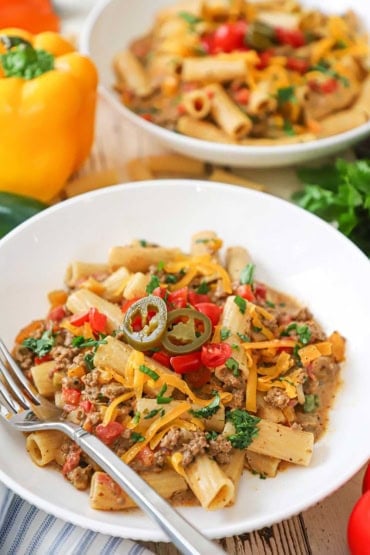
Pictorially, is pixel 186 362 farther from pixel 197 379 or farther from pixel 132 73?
pixel 132 73

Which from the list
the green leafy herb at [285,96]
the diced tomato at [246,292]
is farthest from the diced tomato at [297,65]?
the diced tomato at [246,292]

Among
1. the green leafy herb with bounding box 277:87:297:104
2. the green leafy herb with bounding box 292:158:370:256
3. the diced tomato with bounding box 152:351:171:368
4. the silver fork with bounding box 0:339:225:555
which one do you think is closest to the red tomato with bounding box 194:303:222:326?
the diced tomato with bounding box 152:351:171:368

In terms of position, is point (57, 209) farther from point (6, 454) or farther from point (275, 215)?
point (6, 454)

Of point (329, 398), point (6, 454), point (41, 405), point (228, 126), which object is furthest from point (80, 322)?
point (228, 126)

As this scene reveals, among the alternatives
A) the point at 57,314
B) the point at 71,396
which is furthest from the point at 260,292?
the point at 71,396

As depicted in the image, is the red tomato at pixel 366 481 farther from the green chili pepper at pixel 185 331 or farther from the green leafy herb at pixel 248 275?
the green leafy herb at pixel 248 275

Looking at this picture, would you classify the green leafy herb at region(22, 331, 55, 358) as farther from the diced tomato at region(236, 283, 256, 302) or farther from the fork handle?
the diced tomato at region(236, 283, 256, 302)

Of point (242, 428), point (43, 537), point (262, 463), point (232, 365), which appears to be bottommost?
point (43, 537)
